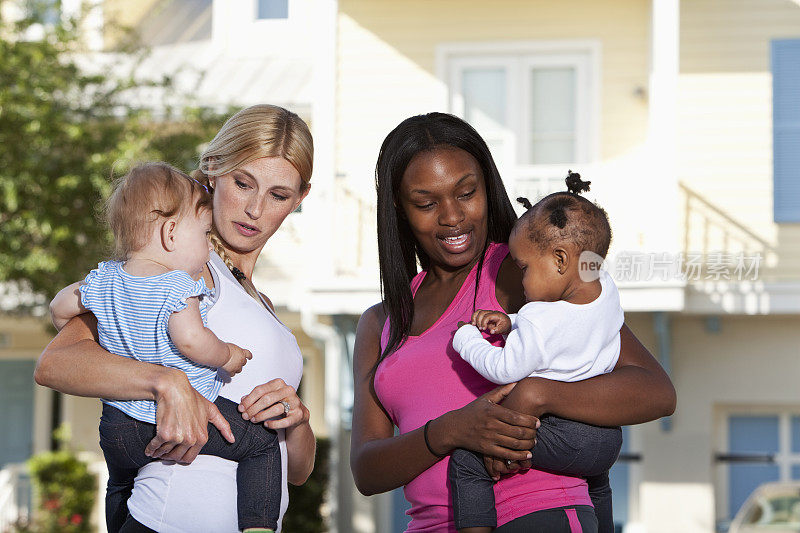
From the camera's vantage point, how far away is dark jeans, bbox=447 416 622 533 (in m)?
2.63

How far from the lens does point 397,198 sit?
314 cm

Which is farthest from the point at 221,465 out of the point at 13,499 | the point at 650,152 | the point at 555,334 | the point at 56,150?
the point at 13,499

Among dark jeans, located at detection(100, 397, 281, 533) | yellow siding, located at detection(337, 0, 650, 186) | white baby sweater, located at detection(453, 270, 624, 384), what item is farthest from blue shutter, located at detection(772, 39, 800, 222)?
dark jeans, located at detection(100, 397, 281, 533)

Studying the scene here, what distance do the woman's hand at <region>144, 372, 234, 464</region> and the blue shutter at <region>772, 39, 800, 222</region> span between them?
35.7 ft

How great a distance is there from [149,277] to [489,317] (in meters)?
0.88

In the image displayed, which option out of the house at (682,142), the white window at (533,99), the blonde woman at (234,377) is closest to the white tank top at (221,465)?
the blonde woman at (234,377)

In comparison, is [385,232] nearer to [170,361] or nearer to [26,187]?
[170,361]

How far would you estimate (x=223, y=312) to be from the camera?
8.75ft

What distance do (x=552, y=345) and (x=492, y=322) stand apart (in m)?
0.20

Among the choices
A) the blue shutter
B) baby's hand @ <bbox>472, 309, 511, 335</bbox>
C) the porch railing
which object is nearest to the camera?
baby's hand @ <bbox>472, 309, 511, 335</bbox>

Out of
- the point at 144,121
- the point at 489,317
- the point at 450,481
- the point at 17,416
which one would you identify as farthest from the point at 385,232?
the point at 17,416

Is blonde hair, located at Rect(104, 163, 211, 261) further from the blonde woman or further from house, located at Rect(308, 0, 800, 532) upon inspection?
house, located at Rect(308, 0, 800, 532)

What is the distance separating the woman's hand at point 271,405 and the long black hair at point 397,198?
46 cm

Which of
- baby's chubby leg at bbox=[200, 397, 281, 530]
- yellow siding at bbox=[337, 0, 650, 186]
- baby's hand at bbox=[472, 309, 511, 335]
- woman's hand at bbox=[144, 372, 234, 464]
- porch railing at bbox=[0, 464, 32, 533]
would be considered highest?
yellow siding at bbox=[337, 0, 650, 186]
